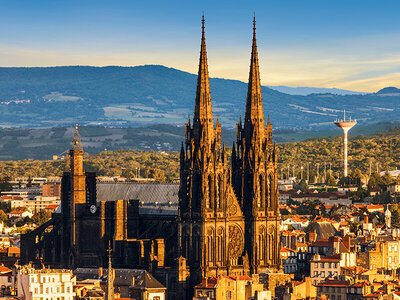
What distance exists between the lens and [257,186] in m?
145

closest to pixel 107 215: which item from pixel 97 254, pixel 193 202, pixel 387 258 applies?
pixel 97 254

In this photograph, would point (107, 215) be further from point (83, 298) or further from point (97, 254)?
point (83, 298)

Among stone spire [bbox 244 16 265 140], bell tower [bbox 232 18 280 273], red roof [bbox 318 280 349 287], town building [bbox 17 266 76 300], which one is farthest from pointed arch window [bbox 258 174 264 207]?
town building [bbox 17 266 76 300]

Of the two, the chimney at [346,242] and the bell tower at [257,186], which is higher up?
the bell tower at [257,186]

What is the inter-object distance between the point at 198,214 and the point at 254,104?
14.5 meters

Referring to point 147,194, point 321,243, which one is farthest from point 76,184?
point 321,243

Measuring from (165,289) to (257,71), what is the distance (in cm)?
2771

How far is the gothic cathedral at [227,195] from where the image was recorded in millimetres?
140500

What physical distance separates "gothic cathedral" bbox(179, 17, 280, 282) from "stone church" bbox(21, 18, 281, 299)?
11 centimetres

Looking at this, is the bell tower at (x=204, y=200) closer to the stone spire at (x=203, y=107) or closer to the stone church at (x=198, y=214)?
the stone spire at (x=203, y=107)

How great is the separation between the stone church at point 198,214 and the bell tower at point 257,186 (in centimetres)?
11

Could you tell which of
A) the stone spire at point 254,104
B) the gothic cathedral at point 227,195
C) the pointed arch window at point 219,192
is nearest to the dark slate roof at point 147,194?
the gothic cathedral at point 227,195

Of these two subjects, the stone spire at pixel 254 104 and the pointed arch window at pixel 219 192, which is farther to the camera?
the stone spire at pixel 254 104

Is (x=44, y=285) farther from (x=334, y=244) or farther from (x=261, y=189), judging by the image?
(x=334, y=244)
